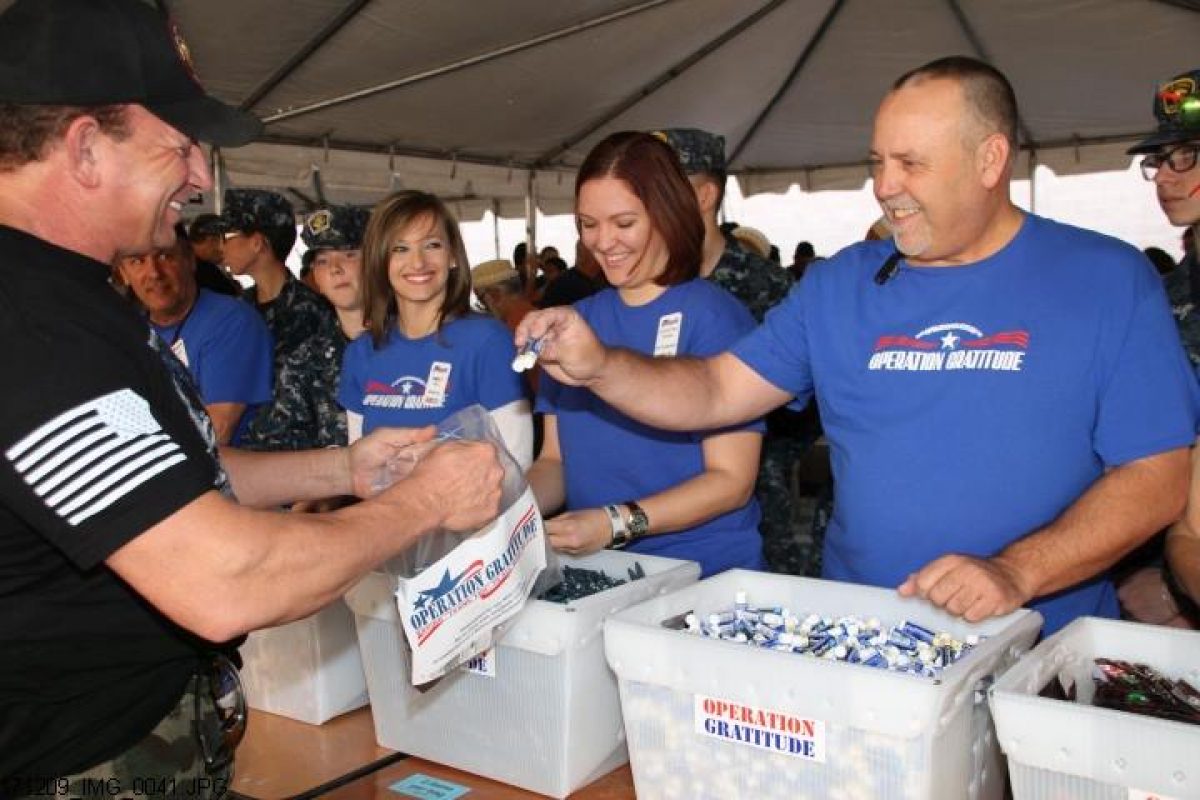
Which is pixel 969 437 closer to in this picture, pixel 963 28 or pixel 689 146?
pixel 689 146

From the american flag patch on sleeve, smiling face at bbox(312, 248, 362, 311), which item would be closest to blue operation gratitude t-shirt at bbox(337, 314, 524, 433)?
smiling face at bbox(312, 248, 362, 311)

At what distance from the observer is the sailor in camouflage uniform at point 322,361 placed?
2.64 meters

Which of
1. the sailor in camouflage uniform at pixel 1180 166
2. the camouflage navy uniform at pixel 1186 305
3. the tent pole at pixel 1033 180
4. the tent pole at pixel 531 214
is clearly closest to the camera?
the camouflage navy uniform at pixel 1186 305

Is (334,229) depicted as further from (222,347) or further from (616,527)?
(616,527)

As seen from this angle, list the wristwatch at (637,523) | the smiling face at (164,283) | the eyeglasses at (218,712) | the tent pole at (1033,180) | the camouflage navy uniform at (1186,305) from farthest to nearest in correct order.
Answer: the tent pole at (1033,180) → the smiling face at (164,283) → the camouflage navy uniform at (1186,305) → the wristwatch at (637,523) → the eyeglasses at (218,712)

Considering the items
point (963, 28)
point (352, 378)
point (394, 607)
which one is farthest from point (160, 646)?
point (963, 28)

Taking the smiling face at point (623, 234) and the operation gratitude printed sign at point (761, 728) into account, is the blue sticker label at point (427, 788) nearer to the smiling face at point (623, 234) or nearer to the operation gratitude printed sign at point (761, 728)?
the operation gratitude printed sign at point (761, 728)

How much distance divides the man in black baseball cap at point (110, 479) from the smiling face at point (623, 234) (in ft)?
2.77

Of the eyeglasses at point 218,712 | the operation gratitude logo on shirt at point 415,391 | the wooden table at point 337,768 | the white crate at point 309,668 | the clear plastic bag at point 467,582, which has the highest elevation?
the operation gratitude logo on shirt at point 415,391

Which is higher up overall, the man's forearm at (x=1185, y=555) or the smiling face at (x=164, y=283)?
the smiling face at (x=164, y=283)

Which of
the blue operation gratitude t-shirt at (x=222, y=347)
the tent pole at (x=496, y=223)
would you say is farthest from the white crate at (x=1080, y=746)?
the tent pole at (x=496, y=223)

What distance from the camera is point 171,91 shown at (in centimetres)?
106

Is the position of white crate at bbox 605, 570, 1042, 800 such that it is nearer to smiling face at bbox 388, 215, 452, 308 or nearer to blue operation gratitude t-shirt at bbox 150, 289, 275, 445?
smiling face at bbox 388, 215, 452, 308

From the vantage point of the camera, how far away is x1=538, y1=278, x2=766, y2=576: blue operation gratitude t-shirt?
1.89 meters
